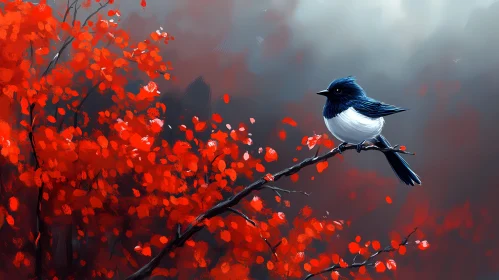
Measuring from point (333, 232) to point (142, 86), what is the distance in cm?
176

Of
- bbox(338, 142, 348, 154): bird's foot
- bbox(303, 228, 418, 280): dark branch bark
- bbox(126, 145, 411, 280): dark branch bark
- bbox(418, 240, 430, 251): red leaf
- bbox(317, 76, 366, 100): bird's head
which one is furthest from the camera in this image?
bbox(418, 240, 430, 251): red leaf

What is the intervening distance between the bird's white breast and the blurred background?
493 millimetres

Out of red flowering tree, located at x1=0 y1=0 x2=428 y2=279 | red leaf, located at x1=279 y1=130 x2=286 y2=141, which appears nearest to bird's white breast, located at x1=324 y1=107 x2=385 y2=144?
red flowering tree, located at x1=0 y1=0 x2=428 y2=279

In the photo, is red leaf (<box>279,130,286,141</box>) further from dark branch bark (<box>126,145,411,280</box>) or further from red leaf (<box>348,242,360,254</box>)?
red leaf (<box>348,242,360,254</box>)

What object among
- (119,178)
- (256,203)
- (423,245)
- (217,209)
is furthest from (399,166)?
(119,178)

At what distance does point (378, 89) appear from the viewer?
10.2 feet

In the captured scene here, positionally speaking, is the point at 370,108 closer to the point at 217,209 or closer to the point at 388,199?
the point at 388,199

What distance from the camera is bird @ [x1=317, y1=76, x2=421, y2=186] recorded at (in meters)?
2.58

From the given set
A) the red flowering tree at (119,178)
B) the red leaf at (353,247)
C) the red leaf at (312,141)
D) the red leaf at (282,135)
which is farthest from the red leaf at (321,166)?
the red leaf at (353,247)

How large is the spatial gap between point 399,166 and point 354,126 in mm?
597

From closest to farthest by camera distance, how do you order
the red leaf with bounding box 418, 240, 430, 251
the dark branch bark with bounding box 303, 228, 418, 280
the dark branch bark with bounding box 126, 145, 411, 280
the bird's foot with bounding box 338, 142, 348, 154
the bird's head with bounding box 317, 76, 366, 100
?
the dark branch bark with bounding box 126, 145, 411, 280 → the bird's foot with bounding box 338, 142, 348, 154 → the bird's head with bounding box 317, 76, 366, 100 → the dark branch bark with bounding box 303, 228, 418, 280 → the red leaf with bounding box 418, 240, 430, 251

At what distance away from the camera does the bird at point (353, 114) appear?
258 cm

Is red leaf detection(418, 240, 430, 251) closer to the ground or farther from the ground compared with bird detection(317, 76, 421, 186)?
closer to the ground

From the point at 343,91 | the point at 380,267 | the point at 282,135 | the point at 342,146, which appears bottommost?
the point at 380,267
